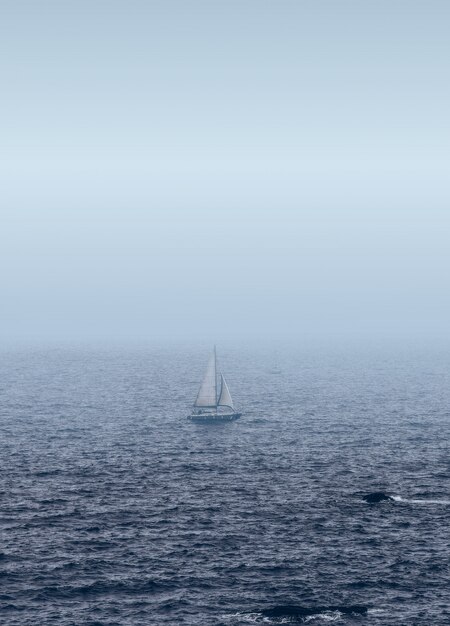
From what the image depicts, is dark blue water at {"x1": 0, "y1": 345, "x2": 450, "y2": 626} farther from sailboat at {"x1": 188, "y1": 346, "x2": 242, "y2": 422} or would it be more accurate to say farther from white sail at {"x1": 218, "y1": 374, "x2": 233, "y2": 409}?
white sail at {"x1": 218, "y1": 374, "x2": 233, "y2": 409}

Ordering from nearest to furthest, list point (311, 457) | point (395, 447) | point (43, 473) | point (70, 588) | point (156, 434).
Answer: point (70, 588) < point (43, 473) < point (311, 457) < point (395, 447) < point (156, 434)

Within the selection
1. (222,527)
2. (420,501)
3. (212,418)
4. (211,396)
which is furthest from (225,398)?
(222,527)

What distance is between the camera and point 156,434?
500 feet

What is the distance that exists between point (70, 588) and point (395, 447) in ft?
254

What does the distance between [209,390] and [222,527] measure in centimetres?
8028

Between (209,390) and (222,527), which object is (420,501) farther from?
(209,390)

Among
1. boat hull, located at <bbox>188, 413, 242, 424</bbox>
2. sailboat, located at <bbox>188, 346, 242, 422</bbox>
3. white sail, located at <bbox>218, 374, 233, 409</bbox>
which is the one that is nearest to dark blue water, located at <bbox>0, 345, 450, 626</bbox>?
boat hull, located at <bbox>188, 413, 242, 424</bbox>

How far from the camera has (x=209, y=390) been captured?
563 feet

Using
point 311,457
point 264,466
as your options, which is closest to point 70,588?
point 264,466

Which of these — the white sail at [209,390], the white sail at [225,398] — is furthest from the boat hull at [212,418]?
the white sail at [209,390]

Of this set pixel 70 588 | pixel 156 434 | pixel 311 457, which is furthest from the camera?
pixel 156 434

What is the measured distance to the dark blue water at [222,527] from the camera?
70.2m

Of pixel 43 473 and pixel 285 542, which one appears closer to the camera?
pixel 285 542

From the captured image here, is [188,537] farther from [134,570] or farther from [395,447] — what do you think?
[395,447]
